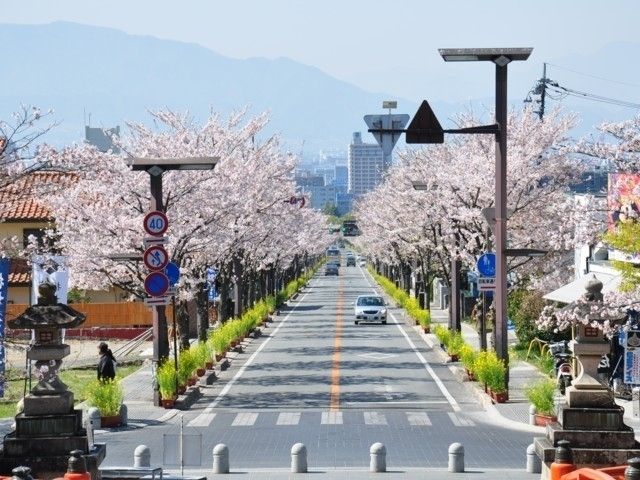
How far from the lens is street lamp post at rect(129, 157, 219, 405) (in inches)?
1166

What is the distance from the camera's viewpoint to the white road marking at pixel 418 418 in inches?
1086

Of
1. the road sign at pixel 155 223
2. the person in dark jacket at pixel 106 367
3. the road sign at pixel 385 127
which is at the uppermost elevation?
the road sign at pixel 385 127

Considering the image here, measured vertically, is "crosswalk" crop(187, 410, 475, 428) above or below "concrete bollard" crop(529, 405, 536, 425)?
below

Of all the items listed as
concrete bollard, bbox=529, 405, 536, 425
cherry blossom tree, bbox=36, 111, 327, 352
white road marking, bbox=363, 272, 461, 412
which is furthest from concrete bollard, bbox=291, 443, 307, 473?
cherry blossom tree, bbox=36, 111, 327, 352

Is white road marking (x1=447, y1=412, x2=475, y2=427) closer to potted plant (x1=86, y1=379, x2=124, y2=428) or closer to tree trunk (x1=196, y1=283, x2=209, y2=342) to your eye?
potted plant (x1=86, y1=379, x2=124, y2=428)

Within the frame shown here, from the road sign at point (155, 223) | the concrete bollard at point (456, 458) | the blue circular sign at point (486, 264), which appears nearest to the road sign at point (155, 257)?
the road sign at point (155, 223)

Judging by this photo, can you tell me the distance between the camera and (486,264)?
105 ft

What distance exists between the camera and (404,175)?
233ft

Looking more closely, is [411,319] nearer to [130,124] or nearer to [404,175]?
[404,175]

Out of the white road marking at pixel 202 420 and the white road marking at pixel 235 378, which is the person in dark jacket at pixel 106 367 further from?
the white road marking at pixel 202 420

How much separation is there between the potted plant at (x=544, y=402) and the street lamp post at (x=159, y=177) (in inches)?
344

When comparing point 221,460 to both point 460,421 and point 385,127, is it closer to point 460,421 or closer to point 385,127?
point 460,421

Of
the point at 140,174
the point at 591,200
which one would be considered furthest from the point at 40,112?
the point at 140,174

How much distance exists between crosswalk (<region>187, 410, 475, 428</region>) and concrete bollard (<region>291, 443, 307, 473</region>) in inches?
253
